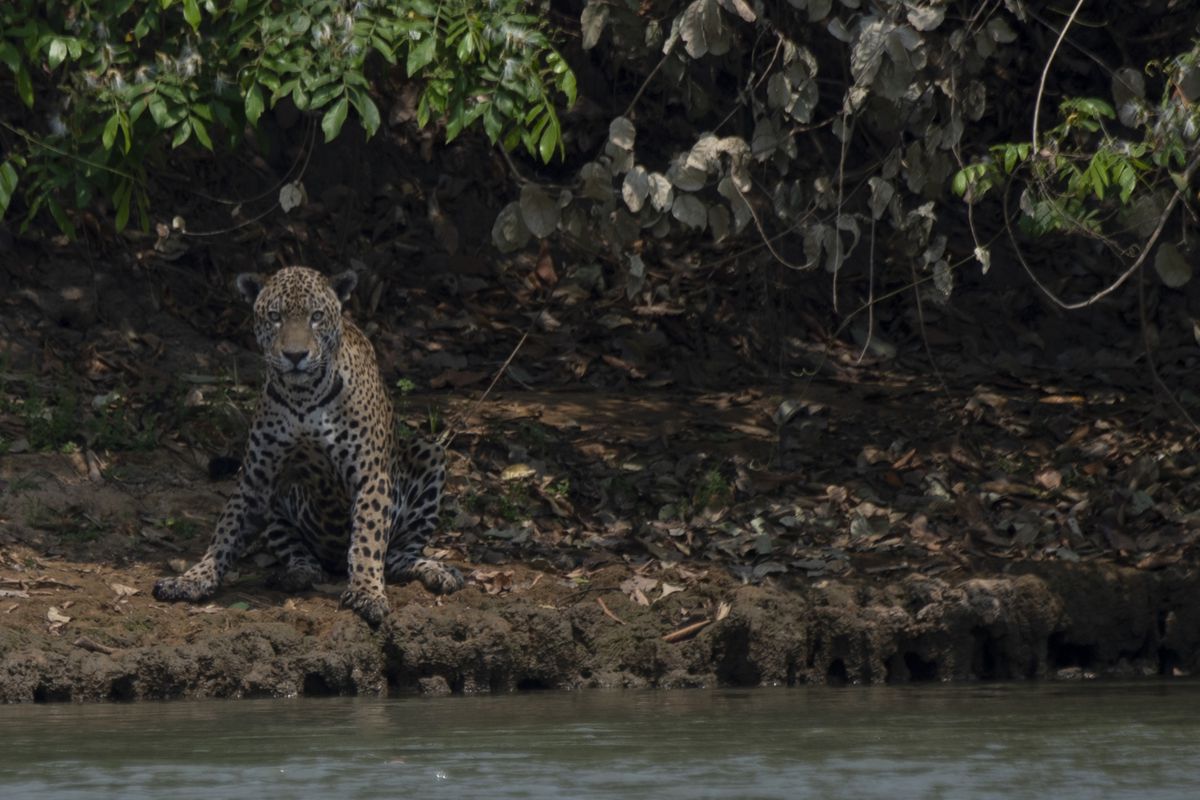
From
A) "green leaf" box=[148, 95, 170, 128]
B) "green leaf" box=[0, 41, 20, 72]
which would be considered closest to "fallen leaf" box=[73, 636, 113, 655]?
"green leaf" box=[148, 95, 170, 128]

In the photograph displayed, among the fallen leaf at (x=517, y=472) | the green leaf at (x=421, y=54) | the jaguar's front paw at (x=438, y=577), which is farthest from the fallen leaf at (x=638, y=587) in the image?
the green leaf at (x=421, y=54)

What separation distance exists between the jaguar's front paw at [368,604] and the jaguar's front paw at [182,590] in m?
0.67

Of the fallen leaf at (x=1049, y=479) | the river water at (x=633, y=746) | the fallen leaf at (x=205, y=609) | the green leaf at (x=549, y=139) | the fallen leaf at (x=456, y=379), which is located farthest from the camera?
the fallen leaf at (x=456, y=379)

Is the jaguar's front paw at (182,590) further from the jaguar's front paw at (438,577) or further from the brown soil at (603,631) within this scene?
the jaguar's front paw at (438,577)

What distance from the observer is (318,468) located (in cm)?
936

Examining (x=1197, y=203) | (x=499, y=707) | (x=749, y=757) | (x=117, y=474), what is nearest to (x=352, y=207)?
(x=117, y=474)

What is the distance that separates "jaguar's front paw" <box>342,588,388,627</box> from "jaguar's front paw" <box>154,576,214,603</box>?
26.5 inches

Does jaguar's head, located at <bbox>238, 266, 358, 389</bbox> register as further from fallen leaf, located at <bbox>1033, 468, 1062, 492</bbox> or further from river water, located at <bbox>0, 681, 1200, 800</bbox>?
fallen leaf, located at <bbox>1033, 468, 1062, 492</bbox>

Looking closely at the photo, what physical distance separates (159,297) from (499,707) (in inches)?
216

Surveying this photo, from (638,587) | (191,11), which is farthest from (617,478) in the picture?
(191,11)

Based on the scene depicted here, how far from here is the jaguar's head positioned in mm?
8930

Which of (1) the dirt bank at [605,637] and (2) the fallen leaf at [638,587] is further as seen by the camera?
(2) the fallen leaf at [638,587]

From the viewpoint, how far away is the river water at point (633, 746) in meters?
5.82

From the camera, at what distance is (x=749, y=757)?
20.8ft
